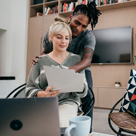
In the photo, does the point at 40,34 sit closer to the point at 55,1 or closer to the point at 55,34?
the point at 55,1

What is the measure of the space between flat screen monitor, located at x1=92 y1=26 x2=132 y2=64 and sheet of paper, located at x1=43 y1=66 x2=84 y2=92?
312cm

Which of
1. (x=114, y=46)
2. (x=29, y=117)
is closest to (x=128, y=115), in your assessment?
(x=29, y=117)

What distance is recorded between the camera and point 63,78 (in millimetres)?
927

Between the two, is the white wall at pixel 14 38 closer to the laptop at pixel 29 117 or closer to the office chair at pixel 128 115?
the office chair at pixel 128 115

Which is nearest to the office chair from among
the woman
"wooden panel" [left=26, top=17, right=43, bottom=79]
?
the woman

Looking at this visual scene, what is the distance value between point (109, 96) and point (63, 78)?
10.1 feet

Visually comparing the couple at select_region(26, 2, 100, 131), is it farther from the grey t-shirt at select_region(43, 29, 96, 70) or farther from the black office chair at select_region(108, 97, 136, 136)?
the black office chair at select_region(108, 97, 136, 136)

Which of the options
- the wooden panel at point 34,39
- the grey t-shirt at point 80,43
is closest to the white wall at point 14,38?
the wooden panel at point 34,39

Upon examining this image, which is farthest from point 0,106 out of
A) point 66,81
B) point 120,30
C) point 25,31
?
point 25,31

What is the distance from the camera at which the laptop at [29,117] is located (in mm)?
461

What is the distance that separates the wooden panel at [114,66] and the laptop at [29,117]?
367cm

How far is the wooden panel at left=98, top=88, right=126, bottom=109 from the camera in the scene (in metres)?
3.70

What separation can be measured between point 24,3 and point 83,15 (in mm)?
3992

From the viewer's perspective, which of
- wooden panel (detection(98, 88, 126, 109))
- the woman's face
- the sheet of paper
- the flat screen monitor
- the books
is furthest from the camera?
the books
